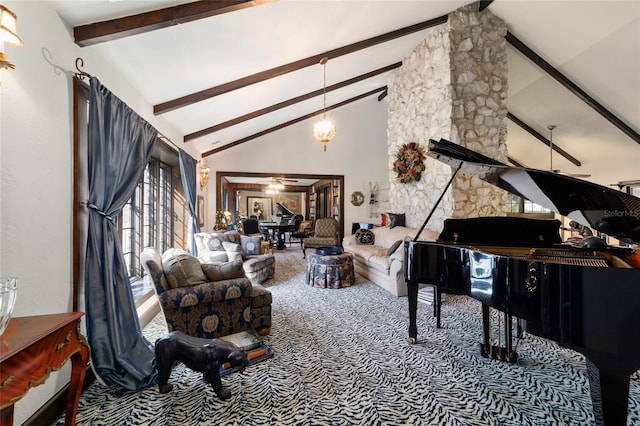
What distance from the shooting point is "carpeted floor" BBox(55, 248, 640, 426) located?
5.33 feet

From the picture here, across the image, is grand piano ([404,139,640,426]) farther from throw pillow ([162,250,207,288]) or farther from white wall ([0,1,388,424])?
white wall ([0,1,388,424])

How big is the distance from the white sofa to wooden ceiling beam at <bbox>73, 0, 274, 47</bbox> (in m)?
2.85

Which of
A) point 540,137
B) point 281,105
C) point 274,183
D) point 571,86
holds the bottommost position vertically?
point 274,183

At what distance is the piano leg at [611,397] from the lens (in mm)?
1180

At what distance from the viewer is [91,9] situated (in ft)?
5.79

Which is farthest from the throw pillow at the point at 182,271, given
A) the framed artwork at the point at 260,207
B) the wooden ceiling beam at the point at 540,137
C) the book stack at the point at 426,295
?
the framed artwork at the point at 260,207

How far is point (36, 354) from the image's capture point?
1.05 metres

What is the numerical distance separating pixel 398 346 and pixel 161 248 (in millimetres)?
4209

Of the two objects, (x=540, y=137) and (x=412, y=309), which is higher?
(x=540, y=137)

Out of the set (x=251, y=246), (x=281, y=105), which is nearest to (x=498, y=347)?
(x=251, y=246)

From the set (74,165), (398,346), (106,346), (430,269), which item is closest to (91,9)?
(74,165)

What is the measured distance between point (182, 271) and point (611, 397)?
2815 mm

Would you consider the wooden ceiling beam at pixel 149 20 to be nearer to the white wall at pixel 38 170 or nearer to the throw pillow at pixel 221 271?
the white wall at pixel 38 170

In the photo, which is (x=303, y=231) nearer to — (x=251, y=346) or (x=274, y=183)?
(x=274, y=183)
